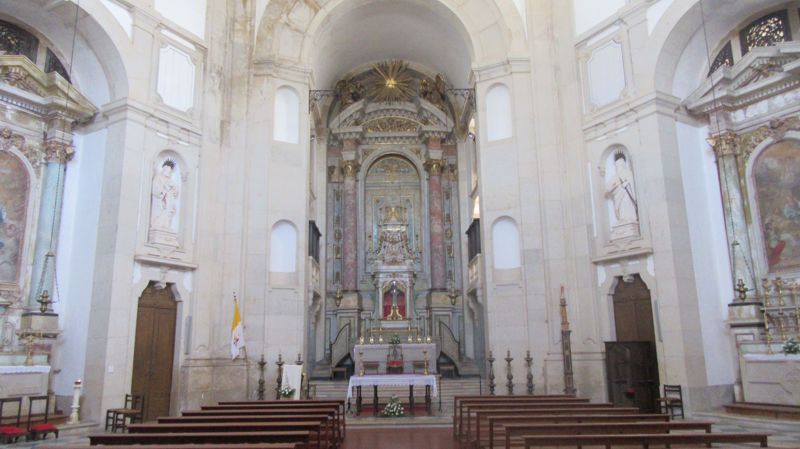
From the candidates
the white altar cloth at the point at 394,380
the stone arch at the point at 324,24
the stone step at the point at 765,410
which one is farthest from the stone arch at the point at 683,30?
the white altar cloth at the point at 394,380

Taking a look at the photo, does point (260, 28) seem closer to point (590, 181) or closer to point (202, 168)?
point (202, 168)

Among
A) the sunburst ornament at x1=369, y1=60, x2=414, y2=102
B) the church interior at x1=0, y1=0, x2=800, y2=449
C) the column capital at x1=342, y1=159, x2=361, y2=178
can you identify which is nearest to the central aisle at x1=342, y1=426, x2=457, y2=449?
the church interior at x1=0, y1=0, x2=800, y2=449

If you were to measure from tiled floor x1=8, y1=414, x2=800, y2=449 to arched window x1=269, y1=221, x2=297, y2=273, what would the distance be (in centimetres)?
513

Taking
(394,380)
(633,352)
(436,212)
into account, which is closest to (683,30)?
(633,352)

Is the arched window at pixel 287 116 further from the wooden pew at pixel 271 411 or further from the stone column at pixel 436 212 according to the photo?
the stone column at pixel 436 212

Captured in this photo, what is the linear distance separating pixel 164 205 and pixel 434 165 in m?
13.2

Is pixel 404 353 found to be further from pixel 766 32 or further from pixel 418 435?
pixel 766 32

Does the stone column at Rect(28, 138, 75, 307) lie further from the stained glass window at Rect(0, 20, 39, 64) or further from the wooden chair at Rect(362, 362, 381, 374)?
the wooden chair at Rect(362, 362, 381, 374)

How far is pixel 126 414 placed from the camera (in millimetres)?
11352

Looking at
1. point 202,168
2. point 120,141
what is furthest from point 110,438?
point 202,168

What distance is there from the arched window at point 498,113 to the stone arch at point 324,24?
873 millimetres

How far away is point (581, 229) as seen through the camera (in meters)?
15.0

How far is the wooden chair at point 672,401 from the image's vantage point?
12.0 m

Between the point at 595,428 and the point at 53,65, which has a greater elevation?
the point at 53,65
